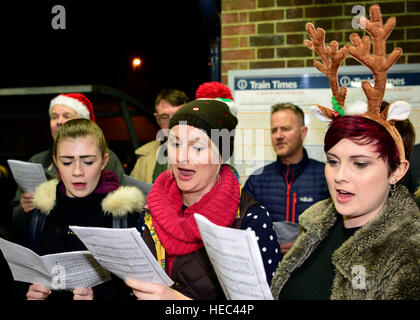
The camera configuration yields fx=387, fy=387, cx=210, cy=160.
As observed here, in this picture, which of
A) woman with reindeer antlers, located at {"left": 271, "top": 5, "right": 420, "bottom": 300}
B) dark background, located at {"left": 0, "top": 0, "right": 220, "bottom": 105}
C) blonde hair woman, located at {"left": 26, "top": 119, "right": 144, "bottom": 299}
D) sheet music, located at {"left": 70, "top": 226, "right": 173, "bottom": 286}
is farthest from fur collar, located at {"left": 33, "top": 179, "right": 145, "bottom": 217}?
dark background, located at {"left": 0, "top": 0, "right": 220, "bottom": 105}

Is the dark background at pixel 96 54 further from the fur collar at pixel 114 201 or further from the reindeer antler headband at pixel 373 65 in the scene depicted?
the reindeer antler headband at pixel 373 65

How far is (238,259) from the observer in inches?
43.3

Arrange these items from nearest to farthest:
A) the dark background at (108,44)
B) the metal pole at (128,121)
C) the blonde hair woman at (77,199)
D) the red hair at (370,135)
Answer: the red hair at (370,135) → the blonde hair woman at (77,199) → the metal pole at (128,121) → the dark background at (108,44)

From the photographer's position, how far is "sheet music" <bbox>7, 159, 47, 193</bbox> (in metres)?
2.42

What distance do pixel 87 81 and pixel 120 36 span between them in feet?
5.97

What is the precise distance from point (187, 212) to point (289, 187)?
1.36m

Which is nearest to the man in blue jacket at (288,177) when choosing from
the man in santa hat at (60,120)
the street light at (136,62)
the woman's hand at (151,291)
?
the man in santa hat at (60,120)

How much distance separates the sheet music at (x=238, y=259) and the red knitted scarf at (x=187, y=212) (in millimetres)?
452

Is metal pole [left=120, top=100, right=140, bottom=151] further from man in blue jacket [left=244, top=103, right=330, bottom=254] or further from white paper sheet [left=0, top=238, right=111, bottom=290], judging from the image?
white paper sheet [left=0, top=238, right=111, bottom=290]

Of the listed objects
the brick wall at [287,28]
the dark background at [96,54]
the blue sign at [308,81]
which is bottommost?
the blue sign at [308,81]

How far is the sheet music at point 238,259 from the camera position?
3.43 feet

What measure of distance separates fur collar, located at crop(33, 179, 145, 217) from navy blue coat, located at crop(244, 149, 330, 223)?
110 centimetres

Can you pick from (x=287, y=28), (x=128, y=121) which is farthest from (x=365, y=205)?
(x=128, y=121)

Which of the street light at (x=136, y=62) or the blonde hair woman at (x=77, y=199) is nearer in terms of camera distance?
the blonde hair woman at (x=77, y=199)
